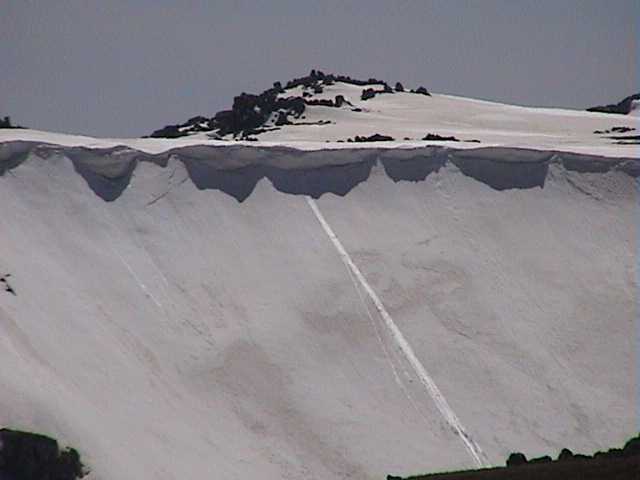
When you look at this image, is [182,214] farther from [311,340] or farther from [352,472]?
[352,472]

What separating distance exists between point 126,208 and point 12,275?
428cm

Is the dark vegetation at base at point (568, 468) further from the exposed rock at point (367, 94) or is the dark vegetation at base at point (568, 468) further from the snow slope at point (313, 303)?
the exposed rock at point (367, 94)

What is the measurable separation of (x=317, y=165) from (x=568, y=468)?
14.1m

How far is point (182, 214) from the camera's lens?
111 ft

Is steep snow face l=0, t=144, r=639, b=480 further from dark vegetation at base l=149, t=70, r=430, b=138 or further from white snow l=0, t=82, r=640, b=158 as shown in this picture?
dark vegetation at base l=149, t=70, r=430, b=138

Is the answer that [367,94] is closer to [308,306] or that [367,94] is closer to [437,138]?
[437,138]

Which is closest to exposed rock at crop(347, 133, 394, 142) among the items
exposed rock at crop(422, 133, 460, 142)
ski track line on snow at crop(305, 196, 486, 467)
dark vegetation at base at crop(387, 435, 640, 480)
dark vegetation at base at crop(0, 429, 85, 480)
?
exposed rock at crop(422, 133, 460, 142)

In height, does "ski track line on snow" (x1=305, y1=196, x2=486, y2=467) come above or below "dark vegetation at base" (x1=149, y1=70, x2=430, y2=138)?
below

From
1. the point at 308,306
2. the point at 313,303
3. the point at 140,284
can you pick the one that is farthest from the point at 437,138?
the point at 140,284

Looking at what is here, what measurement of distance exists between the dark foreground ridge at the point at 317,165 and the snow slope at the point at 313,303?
0.05 meters

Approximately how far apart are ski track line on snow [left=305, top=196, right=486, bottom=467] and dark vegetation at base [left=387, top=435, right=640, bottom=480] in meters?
1.29

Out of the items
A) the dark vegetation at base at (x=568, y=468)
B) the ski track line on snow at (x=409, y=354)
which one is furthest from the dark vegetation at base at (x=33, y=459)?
the ski track line on snow at (x=409, y=354)

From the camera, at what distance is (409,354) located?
3089cm

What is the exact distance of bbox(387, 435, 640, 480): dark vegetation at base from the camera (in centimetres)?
2258
